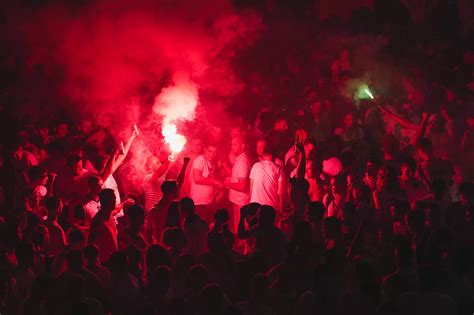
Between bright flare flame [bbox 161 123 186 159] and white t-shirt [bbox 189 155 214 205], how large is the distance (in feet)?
1.34

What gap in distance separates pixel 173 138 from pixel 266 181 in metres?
2.19

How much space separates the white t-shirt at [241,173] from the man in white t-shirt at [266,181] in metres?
0.17

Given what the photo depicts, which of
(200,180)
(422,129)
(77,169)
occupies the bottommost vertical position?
(77,169)

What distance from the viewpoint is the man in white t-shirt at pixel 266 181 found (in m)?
8.94

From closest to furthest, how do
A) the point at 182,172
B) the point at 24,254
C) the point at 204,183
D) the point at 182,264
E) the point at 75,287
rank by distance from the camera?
the point at 75,287 → the point at 182,264 → the point at 24,254 → the point at 182,172 → the point at 204,183

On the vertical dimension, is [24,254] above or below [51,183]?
below

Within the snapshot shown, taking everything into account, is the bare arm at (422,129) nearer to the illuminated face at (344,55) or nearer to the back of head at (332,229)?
the illuminated face at (344,55)

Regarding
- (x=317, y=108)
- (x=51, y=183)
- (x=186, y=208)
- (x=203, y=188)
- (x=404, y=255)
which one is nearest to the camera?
(x=404, y=255)

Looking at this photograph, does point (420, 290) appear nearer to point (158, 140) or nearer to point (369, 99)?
point (158, 140)

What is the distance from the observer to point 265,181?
29.3 ft

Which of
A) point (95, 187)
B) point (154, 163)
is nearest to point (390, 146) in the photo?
point (154, 163)

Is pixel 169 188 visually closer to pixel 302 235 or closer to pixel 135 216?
pixel 135 216

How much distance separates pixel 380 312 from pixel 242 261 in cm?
136

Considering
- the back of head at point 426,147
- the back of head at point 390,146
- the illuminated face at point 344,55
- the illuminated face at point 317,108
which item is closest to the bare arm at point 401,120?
the back of head at point 390,146
